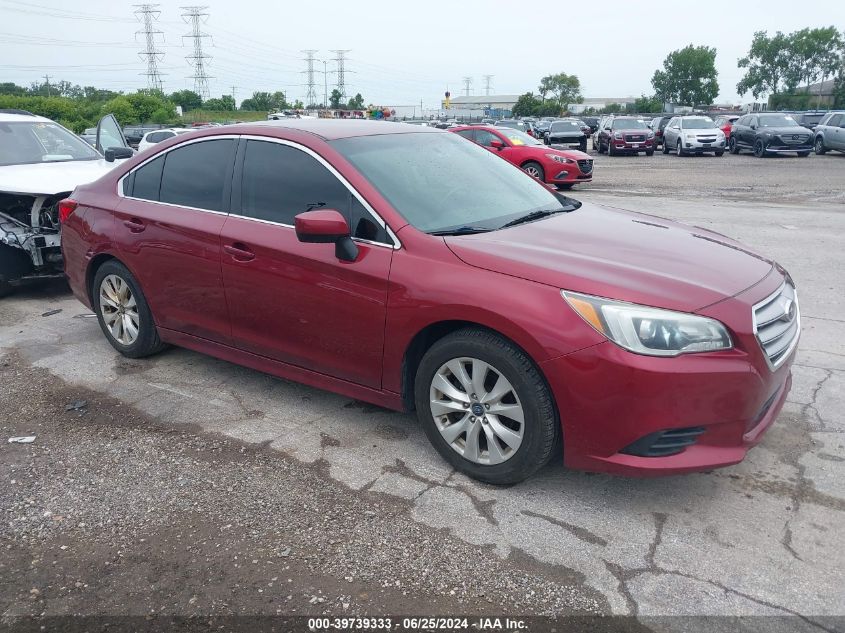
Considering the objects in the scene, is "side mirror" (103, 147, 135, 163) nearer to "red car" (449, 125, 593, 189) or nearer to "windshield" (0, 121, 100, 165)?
"windshield" (0, 121, 100, 165)

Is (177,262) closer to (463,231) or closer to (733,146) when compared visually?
(463,231)

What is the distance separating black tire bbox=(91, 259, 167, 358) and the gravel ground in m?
1.15

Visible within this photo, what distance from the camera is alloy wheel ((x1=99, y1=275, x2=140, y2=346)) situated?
5.25 meters

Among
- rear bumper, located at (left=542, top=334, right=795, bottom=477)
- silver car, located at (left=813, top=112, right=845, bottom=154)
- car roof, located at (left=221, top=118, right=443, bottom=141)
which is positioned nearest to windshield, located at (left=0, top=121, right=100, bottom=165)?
car roof, located at (left=221, top=118, right=443, bottom=141)

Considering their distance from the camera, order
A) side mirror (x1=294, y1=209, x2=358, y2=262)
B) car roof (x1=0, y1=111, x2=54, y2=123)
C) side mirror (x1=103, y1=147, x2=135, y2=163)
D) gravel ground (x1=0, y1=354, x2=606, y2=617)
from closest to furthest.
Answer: gravel ground (x1=0, y1=354, x2=606, y2=617), side mirror (x1=294, y1=209, x2=358, y2=262), side mirror (x1=103, y1=147, x2=135, y2=163), car roof (x1=0, y1=111, x2=54, y2=123)

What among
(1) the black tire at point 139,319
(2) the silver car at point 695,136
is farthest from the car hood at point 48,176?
(2) the silver car at point 695,136

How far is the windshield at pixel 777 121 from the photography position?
27.7m

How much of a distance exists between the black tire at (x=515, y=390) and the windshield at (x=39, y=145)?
655cm

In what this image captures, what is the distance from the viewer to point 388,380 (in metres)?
3.84

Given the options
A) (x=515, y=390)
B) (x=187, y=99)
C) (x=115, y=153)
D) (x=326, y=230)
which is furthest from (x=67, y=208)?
(x=187, y=99)

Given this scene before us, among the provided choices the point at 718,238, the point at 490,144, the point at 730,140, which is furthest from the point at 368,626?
the point at 730,140

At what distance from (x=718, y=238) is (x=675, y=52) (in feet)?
439

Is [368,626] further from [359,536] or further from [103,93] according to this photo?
[103,93]

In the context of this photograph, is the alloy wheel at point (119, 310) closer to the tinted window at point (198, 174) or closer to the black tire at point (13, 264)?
the tinted window at point (198, 174)
